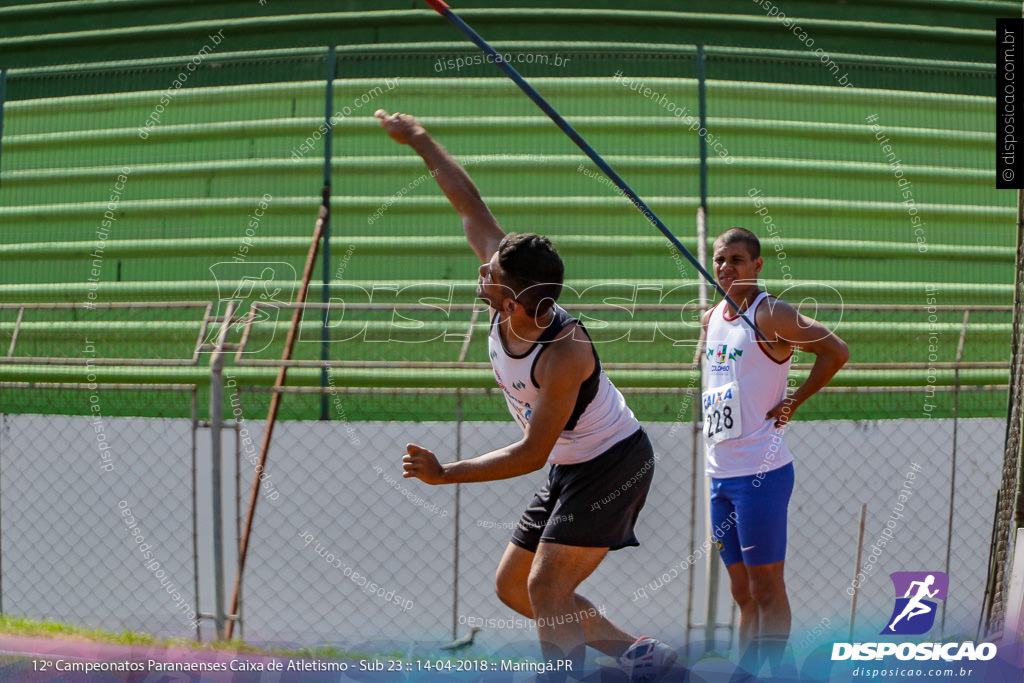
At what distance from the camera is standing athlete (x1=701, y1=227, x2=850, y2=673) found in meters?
2.60

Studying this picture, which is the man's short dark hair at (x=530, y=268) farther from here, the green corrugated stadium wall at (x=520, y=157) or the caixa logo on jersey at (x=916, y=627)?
the green corrugated stadium wall at (x=520, y=157)

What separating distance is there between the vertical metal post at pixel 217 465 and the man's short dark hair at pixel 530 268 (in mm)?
1464

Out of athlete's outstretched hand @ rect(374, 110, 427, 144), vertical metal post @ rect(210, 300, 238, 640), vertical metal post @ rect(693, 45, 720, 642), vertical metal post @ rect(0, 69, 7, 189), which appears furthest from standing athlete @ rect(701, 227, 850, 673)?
vertical metal post @ rect(0, 69, 7, 189)

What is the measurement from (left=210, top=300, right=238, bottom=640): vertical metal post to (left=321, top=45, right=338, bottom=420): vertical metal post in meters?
2.37

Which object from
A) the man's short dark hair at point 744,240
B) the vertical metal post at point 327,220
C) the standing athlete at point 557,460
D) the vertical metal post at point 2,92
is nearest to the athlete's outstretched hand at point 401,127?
the standing athlete at point 557,460

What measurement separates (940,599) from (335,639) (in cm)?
257

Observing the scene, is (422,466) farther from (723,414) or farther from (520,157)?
(520,157)

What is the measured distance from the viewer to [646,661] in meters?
2.31

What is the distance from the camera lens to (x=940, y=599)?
11.9ft

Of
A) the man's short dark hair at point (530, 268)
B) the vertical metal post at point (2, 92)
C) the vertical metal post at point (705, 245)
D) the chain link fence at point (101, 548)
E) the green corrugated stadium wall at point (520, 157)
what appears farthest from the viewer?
the vertical metal post at point (2, 92)

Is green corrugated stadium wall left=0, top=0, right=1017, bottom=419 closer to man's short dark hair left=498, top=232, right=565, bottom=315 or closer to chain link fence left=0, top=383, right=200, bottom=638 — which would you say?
chain link fence left=0, top=383, right=200, bottom=638

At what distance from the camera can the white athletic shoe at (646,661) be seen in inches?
91.0

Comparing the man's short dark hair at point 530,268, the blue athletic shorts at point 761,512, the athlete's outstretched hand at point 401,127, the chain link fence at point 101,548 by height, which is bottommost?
the chain link fence at point 101,548

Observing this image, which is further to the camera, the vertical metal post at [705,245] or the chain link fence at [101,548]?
the chain link fence at [101,548]
